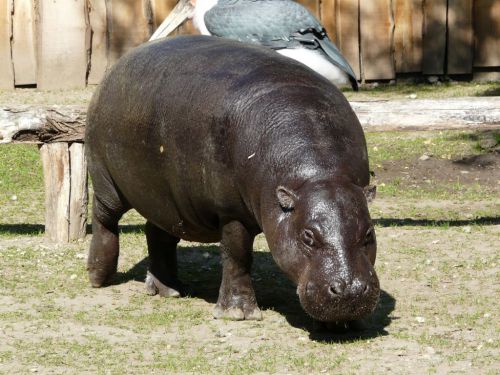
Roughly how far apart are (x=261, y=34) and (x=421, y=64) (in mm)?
5354

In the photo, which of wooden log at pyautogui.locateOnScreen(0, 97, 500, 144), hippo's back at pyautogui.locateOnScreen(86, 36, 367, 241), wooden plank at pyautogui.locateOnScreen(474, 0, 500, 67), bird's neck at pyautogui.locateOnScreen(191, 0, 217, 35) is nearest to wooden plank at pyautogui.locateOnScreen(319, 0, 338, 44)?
wooden plank at pyautogui.locateOnScreen(474, 0, 500, 67)

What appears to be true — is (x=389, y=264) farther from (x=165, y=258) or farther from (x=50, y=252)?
(x=50, y=252)

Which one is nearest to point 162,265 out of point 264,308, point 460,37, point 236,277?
point 264,308

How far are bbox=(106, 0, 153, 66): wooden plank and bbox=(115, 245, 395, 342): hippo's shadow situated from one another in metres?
5.69

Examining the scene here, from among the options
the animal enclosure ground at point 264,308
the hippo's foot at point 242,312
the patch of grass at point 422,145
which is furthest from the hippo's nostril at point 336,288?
the patch of grass at point 422,145

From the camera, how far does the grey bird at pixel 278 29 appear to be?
890cm

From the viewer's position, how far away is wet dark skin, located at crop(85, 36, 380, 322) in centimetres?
556

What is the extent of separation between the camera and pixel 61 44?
13.3m

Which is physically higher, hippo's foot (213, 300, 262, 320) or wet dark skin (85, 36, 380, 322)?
wet dark skin (85, 36, 380, 322)

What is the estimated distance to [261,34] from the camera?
8891 millimetres

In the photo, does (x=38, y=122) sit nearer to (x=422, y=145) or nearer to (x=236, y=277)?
(x=236, y=277)

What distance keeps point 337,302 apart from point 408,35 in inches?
344

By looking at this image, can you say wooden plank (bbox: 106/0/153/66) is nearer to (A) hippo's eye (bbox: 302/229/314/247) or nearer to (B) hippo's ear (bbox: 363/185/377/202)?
(B) hippo's ear (bbox: 363/185/377/202)

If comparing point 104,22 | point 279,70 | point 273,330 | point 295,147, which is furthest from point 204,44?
point 104,22
